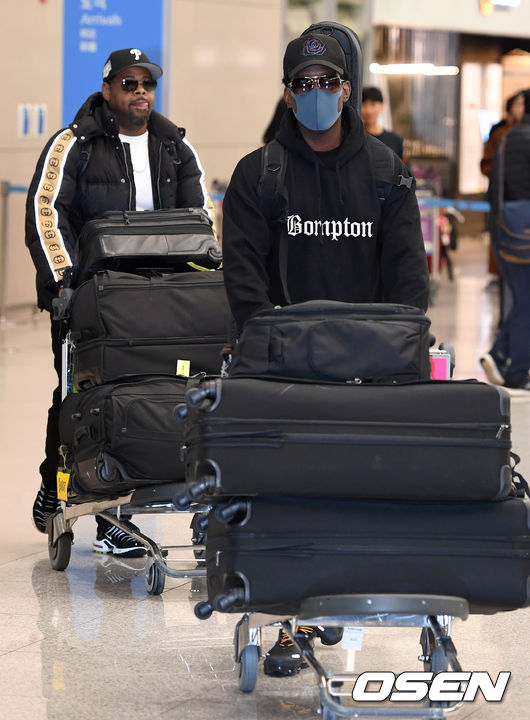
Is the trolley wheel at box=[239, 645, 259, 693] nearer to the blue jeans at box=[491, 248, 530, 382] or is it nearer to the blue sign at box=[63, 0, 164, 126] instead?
the blue jeans at box=[491, 248, 530, 382]

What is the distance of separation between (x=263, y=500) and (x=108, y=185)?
2420mm

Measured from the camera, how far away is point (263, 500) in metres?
3.07

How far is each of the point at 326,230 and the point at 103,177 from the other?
5.68 ft

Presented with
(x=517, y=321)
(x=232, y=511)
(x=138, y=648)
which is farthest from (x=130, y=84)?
(x=517, y=321)

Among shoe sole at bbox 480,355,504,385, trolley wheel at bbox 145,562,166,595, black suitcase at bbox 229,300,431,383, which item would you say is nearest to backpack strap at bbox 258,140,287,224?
black suitcase at bbox 229,300,431,383

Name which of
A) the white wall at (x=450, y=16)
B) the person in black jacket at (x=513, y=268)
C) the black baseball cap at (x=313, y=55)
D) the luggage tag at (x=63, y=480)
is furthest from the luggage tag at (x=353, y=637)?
the white wall at (x=450, y=16)

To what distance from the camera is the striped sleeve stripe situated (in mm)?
5035

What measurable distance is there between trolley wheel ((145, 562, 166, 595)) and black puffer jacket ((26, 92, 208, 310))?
1.11 metres

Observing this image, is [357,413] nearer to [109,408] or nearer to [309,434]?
[309,434]

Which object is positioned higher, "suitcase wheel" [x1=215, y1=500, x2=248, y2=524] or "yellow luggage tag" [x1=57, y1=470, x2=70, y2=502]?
"suitcase wheel" [x1=215, y1=500, x2=248, y2=524]

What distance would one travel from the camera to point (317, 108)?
11.8 ft

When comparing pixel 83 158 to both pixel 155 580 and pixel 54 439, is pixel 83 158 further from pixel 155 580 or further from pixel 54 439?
pixel 155 580

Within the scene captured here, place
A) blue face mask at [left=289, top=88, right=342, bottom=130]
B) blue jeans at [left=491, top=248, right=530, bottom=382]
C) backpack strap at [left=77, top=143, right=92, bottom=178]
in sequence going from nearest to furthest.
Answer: blue face mask at [left=289, top=88, right=342, bottom=130] < backpack strap at [left=77, top=143, right=92, bottom=178] < blue jeans at [left=491, top=248, right=530, bottom=382]

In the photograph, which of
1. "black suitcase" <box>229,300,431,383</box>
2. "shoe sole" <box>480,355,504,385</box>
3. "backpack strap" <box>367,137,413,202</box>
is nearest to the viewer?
"black suitcase" <box>229,300,431,383</box>
